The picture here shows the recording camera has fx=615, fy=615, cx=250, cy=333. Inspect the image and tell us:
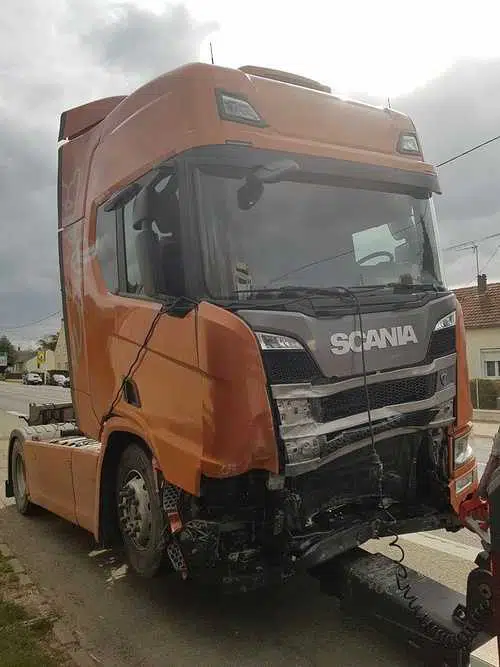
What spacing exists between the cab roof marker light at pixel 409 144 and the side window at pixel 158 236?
1.81 m

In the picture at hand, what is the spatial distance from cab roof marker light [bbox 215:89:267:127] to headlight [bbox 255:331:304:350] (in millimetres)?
1337

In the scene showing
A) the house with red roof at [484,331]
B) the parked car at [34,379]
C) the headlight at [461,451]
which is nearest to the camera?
the headlight at [461,451]

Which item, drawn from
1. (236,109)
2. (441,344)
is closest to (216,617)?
(441,344)

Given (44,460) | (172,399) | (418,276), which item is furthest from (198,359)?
(44,460)

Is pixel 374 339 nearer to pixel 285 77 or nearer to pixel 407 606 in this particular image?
pixel 407 606

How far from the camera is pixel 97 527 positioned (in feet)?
14.8

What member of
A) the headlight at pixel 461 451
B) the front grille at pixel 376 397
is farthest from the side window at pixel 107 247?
the headlight at pixel 461 451

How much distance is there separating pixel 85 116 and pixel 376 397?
356 cm

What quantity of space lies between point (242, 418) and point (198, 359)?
1.33 feet

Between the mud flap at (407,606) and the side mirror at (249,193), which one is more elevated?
the side mirror at (249,193)

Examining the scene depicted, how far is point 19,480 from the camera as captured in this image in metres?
7.42

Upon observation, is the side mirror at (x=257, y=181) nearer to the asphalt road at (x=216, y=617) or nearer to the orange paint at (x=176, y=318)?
the orange paint at (x=176, y=318)

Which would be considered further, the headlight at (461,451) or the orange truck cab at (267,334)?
the headlight at (461,451)

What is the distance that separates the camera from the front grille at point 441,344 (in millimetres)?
3787
